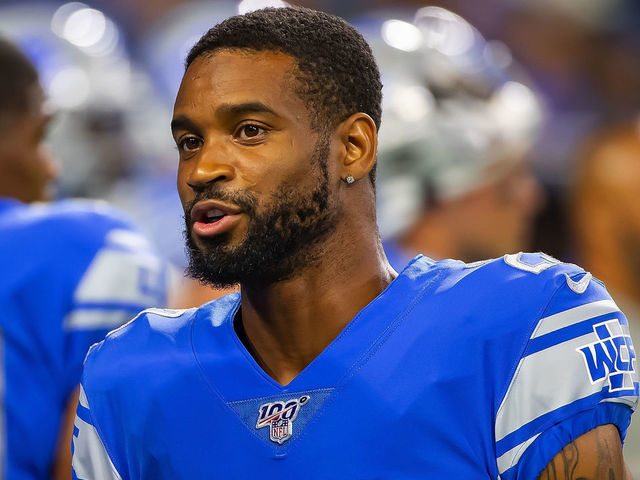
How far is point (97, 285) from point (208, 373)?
0.89 meters

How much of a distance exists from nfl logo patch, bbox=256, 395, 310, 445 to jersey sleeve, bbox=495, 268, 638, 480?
30 cm

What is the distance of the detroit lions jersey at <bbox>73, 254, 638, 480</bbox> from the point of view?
4.78ft

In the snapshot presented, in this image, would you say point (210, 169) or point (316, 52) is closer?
point (210, 169)

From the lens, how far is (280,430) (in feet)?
5.06

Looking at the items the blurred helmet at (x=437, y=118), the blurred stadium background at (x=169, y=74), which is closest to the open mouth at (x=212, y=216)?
the blurred helmet at (x=437, y=118)

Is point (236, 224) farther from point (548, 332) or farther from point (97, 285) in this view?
point (97, 285)

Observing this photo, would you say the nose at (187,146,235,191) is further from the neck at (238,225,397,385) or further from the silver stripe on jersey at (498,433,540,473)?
the silver stripe on jersey at (498,433,540,473)

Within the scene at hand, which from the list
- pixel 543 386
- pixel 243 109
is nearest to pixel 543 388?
pixel 543 386

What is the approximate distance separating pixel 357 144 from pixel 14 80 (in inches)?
54.4

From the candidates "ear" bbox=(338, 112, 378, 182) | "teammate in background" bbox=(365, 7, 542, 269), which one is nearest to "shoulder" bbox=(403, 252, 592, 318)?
"ear" bbox=(338, 112, 378, 182)

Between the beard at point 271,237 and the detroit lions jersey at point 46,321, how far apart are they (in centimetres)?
85

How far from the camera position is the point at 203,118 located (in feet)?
5.34

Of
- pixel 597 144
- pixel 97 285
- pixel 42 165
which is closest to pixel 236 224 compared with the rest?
pixel 97 285

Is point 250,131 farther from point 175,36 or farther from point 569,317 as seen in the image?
point 175,36
